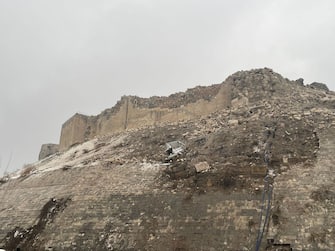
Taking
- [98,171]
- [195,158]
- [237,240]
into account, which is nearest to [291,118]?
Answer: [195,158]

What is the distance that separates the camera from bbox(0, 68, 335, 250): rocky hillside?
10.8m

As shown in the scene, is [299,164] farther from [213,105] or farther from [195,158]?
[213,105]

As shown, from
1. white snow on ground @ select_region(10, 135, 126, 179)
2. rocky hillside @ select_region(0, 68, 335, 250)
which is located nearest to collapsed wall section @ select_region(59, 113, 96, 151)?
white snow on ground @ select_region(10, 135, 126, 179)

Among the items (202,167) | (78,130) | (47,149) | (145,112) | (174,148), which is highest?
(145,112)

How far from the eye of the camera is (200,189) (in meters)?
12.6

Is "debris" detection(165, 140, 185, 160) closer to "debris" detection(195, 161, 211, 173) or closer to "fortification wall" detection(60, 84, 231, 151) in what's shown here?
"debris" detection(195, 161, 211, 173)

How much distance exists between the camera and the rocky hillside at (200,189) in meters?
10.8

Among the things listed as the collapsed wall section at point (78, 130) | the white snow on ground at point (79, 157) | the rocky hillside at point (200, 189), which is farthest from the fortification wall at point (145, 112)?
the white snow on ground at point (79, 157)

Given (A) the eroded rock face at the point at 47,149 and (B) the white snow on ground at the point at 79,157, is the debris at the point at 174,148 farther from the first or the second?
(A) the eroded rock face at the point at 47,149

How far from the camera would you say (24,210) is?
15.5 meters

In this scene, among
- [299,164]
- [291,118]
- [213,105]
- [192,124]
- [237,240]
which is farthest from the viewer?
[213,105]

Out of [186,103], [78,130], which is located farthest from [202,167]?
[78,130]

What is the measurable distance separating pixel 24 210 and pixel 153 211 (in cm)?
584

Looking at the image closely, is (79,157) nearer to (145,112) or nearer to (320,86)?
(145,112)
